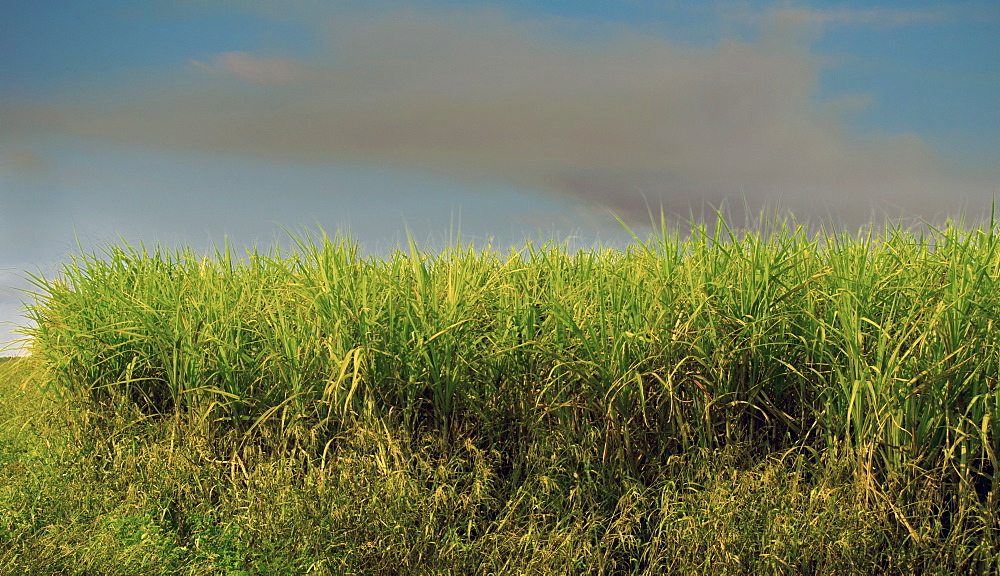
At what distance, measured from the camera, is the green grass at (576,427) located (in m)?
3.32

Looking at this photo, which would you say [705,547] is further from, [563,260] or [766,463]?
[563,260]

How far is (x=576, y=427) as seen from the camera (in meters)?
3.66

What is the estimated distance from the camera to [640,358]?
3600 millimetres

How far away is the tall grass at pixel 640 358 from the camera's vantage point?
3432mm

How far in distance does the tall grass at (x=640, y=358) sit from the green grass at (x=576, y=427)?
0.02 metres

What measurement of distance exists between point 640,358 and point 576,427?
479mm

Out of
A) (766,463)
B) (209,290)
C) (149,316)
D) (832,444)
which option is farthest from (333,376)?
(832,444)

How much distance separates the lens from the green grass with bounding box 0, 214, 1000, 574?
10.9 feet

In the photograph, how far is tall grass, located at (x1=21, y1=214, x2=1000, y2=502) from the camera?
3.43 m

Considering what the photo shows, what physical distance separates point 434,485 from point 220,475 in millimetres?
1345

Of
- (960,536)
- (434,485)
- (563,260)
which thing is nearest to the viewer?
(960,536)

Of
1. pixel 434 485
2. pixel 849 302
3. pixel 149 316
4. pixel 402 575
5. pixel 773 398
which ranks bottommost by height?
pixel 402 575

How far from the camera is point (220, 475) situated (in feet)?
13.1

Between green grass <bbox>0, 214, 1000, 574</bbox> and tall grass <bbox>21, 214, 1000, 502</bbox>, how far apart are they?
17mm
